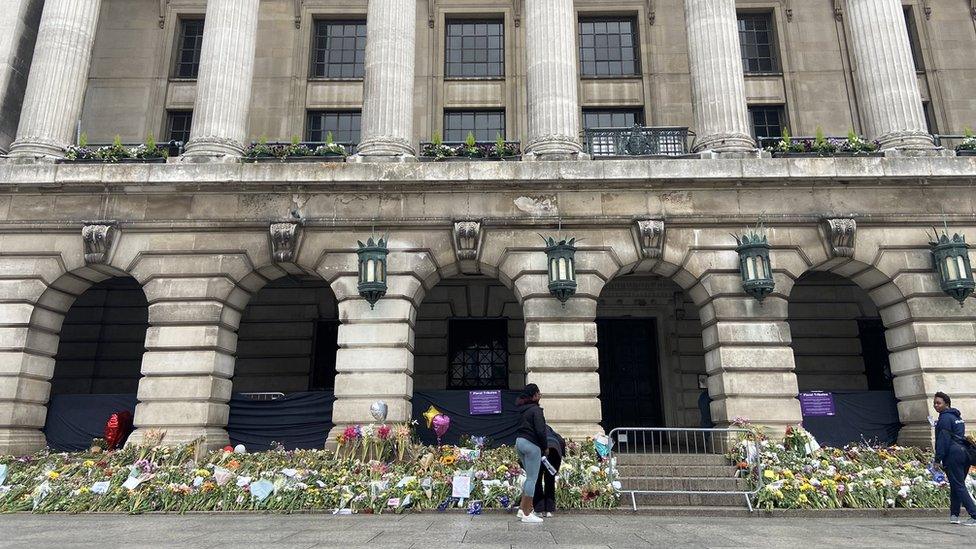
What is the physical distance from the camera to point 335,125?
23.9 meters

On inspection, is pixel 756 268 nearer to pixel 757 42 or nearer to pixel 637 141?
pixel 637 141

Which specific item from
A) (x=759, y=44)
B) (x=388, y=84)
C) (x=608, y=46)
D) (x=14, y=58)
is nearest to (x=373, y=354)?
(x=388, y=84)

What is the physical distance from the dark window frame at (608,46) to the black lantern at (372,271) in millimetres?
12138

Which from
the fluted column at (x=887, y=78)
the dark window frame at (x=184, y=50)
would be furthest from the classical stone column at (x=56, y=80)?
the fluted column at (x=887, y=78)

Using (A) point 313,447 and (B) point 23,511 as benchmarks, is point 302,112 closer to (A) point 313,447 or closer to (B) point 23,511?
(A) point 313,447

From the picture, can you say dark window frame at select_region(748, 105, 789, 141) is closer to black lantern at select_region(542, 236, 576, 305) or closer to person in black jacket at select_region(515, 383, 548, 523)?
black lantern at select_region(542, 236, 576, 305)

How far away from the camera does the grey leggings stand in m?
10.3

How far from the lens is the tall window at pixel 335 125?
23.8 m

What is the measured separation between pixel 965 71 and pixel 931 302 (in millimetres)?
12870

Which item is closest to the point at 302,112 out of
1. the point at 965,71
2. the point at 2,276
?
the point at 2,276

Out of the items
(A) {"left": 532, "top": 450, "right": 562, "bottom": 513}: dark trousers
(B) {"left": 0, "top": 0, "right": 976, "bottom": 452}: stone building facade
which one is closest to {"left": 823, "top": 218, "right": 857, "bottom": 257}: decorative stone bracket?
(B) {"left": 0, "top": 0, "right": 976, "bottom": 452}: stone building facade

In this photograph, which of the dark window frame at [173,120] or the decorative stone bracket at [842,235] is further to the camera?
the dark window frame at [173,120]

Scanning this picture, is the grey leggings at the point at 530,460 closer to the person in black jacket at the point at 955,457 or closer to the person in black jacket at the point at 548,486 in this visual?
the person in black jacket at the point at 548,486

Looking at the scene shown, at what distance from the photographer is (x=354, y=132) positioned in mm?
23812
